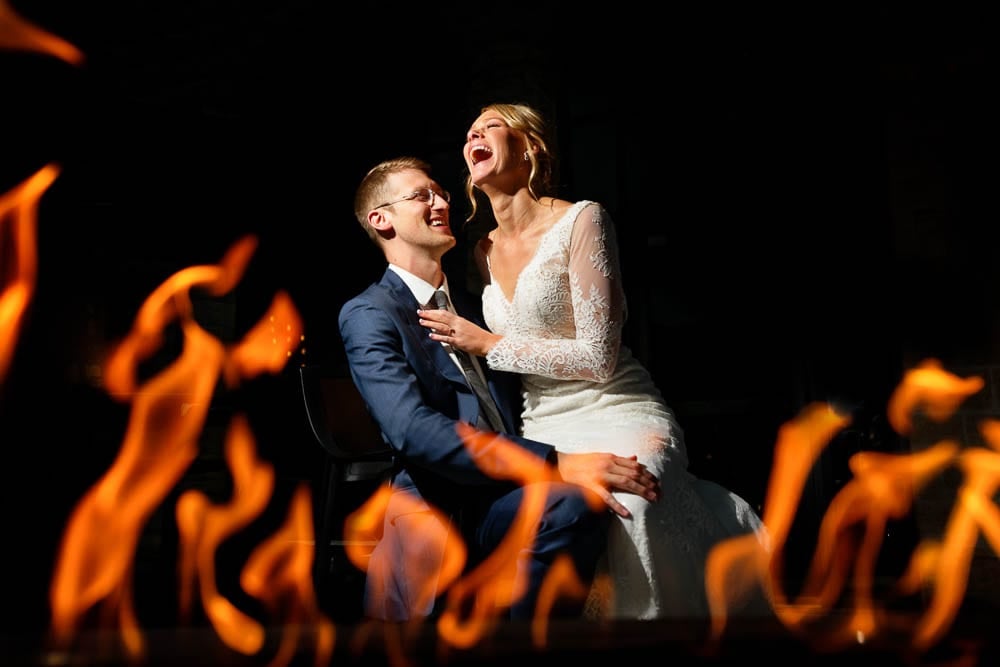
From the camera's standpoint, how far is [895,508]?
4.30 metres

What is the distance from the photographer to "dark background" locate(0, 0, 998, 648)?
405 cm

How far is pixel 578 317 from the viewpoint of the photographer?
7.83ft

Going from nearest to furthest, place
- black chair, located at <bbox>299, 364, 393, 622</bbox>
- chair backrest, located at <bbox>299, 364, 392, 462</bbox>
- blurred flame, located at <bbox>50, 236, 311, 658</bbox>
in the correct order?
1. black chair, located at <bbox>299, 364, 393, 622</bbox>
2. chair backrest, located at <bbox>299, 364, 392, 462</bbox>
3. blurred flame, located at <bbox>50, 236, 311, 658</bbox>

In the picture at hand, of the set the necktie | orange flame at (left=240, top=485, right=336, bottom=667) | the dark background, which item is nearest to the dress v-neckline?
the necktie

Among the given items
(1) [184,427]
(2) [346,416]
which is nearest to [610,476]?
(2) [346,416]

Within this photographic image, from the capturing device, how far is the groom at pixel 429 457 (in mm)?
2014

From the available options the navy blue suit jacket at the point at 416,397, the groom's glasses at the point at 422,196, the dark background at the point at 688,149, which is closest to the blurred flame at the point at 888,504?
the dark background at the point at 688,149

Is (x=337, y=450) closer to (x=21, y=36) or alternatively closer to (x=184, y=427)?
(x=21, y=36)

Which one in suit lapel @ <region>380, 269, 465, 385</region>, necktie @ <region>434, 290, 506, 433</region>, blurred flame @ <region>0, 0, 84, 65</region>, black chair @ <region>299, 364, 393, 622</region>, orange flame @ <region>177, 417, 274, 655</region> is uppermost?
blurred flame @ <region>0, 0, 84, 65</region>

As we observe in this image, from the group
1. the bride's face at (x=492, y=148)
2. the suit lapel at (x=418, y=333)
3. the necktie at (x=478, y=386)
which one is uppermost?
the bride's face at (x=492, y=148)

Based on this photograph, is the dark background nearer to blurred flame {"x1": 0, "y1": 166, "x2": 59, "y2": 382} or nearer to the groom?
blurred flame {"x1": 0, "y1": 166, "x2": 59, "y2": 382}

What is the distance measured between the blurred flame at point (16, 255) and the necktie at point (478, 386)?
131 cm

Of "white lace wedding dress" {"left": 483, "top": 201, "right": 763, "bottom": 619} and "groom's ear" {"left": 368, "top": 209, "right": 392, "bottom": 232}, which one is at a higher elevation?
"groom's ear" {"left": 368, "top": 209, "right": 392, "bottom": 232}

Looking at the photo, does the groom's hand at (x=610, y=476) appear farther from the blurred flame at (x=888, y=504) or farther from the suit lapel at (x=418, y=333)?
the blurred flame at (x=888, y=504)
